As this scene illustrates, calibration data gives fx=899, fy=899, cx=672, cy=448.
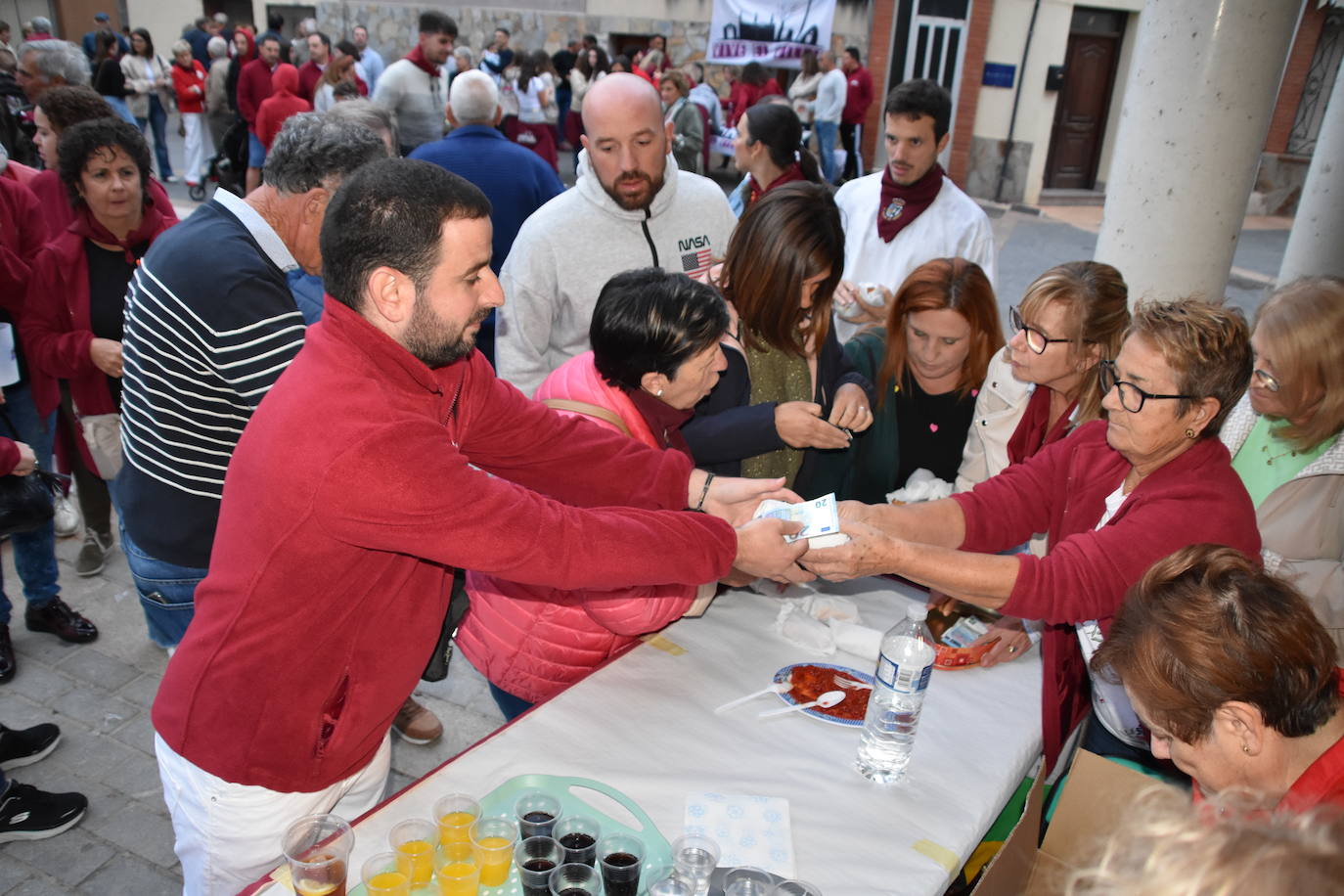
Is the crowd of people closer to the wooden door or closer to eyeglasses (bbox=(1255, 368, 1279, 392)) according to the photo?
eyeglasses (bbox=(1255, 368, 1279, 392))

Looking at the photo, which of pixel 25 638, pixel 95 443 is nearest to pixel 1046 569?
pixel 95 443

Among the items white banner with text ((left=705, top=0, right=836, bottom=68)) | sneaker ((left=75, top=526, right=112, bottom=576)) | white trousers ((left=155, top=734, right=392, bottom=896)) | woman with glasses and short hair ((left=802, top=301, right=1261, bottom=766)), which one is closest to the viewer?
white trousers ((left=155, top=734, right=392, bottom=896))

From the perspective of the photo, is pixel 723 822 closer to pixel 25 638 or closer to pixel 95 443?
pixel 95 443

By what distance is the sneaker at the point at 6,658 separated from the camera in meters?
3.68

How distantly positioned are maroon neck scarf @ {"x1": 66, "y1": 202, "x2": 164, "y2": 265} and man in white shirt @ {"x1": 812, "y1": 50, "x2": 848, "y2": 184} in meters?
10.8

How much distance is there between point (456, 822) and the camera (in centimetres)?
169

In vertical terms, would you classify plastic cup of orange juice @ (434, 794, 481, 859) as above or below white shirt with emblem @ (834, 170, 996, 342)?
below

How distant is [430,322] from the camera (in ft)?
5.51

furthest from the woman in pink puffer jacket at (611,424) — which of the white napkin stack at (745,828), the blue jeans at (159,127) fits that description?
the blue jeans at (159,127)

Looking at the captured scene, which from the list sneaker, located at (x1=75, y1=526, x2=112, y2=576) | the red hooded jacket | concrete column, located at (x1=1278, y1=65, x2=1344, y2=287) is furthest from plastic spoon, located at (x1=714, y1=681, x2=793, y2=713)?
the red hooded jacket

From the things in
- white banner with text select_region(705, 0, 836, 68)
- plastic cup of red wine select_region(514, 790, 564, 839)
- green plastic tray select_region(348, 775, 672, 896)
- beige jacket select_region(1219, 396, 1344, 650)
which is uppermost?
white banner with text select_region(705, 0, 836, 68)

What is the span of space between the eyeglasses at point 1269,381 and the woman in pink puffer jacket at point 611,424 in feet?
5.59

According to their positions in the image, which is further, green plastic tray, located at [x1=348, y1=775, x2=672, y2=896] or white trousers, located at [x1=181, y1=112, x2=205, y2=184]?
white trousers, located at [x1=181, y1=112, x2=205, y2=184]

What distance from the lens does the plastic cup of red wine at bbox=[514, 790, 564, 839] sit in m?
1.69
